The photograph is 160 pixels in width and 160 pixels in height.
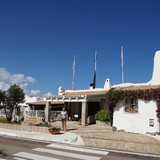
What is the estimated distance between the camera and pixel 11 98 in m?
25.3

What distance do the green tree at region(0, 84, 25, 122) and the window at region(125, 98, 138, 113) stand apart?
10.6m

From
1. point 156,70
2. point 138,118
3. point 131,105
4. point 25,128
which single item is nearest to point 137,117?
point 138,118

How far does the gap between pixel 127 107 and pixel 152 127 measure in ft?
8.52

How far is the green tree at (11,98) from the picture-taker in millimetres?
25094

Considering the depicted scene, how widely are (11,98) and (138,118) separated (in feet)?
41.1

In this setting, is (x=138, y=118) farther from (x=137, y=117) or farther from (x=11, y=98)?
(x=11, y=98)

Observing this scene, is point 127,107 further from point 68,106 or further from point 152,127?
point 68,106

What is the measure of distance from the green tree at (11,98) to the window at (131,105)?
10639mm

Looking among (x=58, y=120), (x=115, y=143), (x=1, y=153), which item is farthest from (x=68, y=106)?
(x=1, y=153)

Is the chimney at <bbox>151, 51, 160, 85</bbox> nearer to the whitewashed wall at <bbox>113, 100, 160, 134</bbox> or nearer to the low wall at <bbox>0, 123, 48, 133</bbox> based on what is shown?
the whitewashed wall at <bbox>113, 100, 160, 134</bbox>

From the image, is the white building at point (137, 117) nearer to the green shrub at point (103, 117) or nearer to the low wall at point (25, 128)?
the green shrub at point (103, 117)

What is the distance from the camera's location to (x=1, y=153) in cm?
1201

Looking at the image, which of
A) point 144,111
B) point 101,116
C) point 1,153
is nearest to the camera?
point 1,153

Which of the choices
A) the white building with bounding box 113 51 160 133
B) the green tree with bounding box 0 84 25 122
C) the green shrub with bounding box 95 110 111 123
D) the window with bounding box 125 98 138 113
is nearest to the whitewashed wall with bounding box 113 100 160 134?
the white building with bounding box 113 51 160 133
